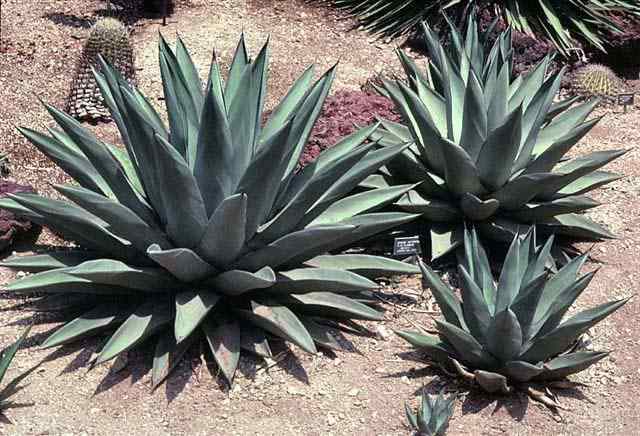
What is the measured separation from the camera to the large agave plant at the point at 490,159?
5.07m

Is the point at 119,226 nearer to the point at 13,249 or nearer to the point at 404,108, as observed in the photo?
the point at 13,249

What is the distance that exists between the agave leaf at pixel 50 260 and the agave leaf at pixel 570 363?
7.50 feet

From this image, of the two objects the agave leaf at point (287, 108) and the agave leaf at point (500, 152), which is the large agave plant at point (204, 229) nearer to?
the agave leaf at point (287, 108)

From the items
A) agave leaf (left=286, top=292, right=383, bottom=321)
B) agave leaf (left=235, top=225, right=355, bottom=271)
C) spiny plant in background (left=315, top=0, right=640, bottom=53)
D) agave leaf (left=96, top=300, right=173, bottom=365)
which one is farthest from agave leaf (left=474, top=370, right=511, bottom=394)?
spiny plant in background (left=315, top=0, right=640, bottom=53)

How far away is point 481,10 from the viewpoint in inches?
349

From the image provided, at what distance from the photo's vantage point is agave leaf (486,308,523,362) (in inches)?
156

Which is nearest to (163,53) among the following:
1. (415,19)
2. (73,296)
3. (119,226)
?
(119,226)

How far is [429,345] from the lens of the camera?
4.34 metres

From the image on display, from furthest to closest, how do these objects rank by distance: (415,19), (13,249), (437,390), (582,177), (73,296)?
(415,19), (582,177), (13,249), (73,296), (437,390)

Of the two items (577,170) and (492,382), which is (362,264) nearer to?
(492,382)

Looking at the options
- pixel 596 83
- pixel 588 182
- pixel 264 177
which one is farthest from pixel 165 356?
pixel 596 83

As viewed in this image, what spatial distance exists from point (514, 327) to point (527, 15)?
5551 millimetres

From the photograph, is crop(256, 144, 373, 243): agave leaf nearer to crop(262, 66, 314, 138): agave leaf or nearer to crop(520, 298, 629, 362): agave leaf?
crop(262, 66, 314, 138): agave leaf

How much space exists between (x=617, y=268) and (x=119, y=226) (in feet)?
9.89
